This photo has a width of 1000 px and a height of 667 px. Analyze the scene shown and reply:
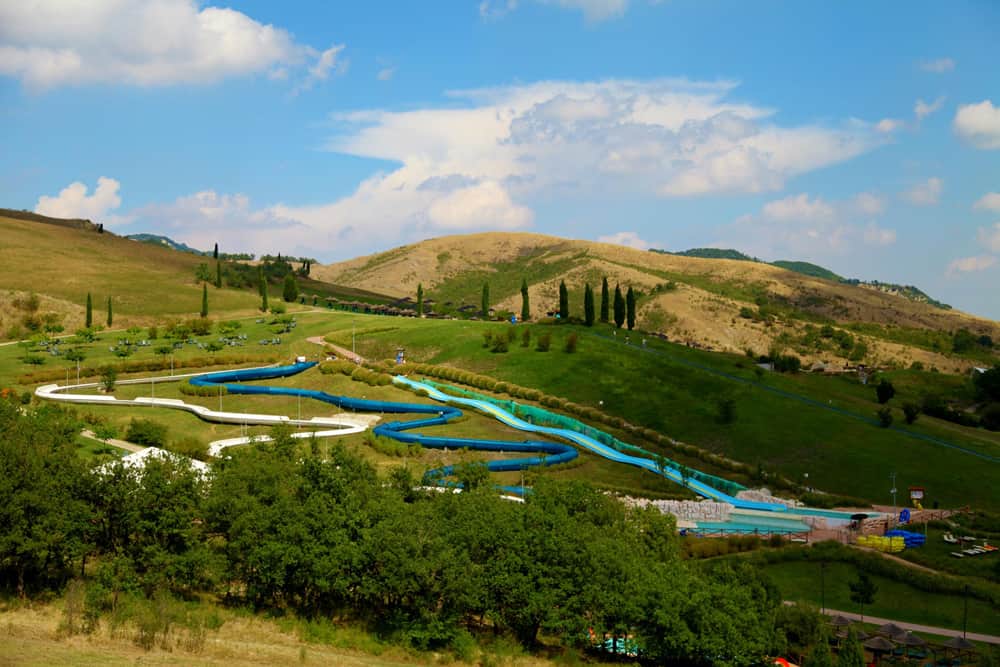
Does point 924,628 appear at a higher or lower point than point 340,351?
lower

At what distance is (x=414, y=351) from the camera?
10488 centimetres

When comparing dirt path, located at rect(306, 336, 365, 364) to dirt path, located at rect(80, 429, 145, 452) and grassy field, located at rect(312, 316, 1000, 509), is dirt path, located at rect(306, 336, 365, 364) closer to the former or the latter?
grassy field, located at rect(312, 316, 1000, 509)

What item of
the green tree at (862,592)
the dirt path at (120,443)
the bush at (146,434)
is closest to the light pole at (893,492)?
the green tree at (862,592)

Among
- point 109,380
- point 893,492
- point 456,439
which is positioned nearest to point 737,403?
point 893,492

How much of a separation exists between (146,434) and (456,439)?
74.5ft

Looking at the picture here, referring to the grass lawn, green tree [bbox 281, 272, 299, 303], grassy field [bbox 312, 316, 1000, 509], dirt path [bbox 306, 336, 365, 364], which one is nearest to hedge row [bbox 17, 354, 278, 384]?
dirt path [bbox 306, 336, 365, 364]

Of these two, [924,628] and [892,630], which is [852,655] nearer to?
[892,630]

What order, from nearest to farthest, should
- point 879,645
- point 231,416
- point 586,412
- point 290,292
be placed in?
point 879,645
point 231,416
point 586,412
point 290,292

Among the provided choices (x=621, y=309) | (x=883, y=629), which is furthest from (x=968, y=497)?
(x=621, y=309)

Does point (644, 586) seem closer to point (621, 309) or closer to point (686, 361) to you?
point (686, 361)

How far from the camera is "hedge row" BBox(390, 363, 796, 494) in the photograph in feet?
224

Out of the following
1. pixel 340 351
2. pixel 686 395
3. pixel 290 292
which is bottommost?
pixel 686 395

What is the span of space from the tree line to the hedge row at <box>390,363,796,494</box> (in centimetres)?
3142

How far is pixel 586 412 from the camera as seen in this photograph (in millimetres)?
82062
